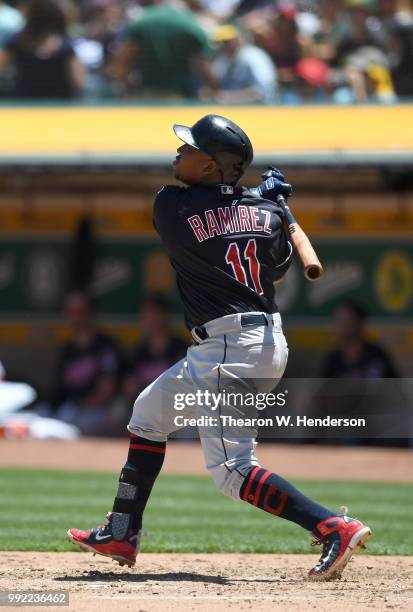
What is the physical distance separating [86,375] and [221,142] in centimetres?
694

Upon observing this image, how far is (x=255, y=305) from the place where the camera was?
4.65 meters

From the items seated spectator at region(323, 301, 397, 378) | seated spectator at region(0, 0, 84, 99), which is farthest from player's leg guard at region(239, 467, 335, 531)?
seated spectator at region(0, 0, 84, 99)

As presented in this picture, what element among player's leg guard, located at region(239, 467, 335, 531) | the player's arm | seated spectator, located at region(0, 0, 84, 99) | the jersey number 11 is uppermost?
seated spectator, located at region(0, 0, 84, 99)

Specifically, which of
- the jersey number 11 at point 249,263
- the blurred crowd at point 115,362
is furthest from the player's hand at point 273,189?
the blurred crowd at point 115,362

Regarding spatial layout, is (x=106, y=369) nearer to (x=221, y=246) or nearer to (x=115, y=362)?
(x=115, y=362)

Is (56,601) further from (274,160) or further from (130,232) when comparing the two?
(130,232)

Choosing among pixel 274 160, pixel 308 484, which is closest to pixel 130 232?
pixel 274 160

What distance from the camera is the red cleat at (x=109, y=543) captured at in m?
4.72

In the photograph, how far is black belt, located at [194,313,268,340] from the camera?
4.60 m

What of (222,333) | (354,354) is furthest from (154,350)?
(222,333)

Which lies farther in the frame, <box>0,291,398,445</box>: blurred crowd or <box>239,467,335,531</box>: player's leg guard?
<box>0,291,398,445</box>: blurred crowd

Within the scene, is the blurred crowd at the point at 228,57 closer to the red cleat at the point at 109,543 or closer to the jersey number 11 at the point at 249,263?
the jersey number 11 at the point at 249,263

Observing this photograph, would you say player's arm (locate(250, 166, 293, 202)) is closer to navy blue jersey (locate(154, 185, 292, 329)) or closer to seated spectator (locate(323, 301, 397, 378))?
navy blue jersey (locate(154, 185, 292, 329))

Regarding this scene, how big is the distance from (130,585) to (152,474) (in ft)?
1.51
